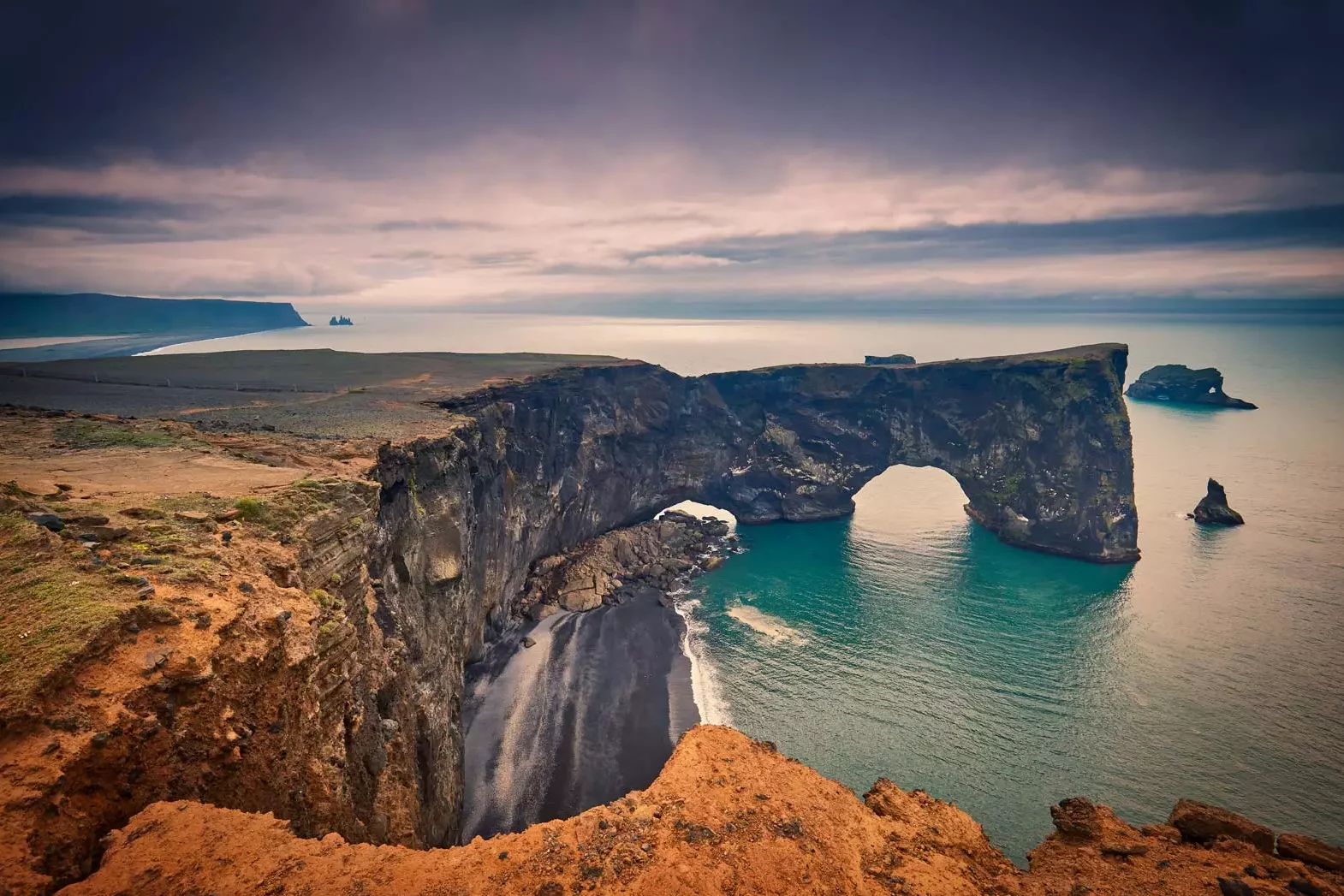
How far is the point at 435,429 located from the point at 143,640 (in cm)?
2693

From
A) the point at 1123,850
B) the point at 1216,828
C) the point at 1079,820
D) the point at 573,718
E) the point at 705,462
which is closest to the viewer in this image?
the point at 1123,850

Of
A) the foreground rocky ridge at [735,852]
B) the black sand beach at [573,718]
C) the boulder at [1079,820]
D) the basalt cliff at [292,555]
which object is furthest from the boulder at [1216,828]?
the black sand beach at [573,718]

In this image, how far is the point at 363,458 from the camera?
2772 centimetres

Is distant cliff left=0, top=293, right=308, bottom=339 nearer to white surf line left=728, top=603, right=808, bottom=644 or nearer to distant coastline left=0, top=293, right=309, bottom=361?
distant coastline left=0, top=293, right=309, bottom=361

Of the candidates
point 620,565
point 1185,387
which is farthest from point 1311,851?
point 1185,387

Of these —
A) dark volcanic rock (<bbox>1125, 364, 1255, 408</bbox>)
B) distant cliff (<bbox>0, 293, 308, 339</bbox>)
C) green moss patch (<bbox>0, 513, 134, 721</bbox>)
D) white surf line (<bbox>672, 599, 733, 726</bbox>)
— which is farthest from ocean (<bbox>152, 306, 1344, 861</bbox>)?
distant cliff (<bbox>0, 293, 308, 339</bbox>)

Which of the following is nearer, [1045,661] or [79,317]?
[1045,661]

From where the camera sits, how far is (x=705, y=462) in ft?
302

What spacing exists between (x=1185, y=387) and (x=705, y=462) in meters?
173

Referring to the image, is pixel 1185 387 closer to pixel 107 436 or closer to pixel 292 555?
pixel 292 555

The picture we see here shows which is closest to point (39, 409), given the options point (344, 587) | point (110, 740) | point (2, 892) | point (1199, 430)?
point (344, 587)

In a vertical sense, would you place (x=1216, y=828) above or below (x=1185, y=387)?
below

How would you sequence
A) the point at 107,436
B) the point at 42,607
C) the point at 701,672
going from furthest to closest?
the point at 701,672 < the point at 107,436 < the point at 42,607

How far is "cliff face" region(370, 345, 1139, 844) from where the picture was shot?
108 ft
